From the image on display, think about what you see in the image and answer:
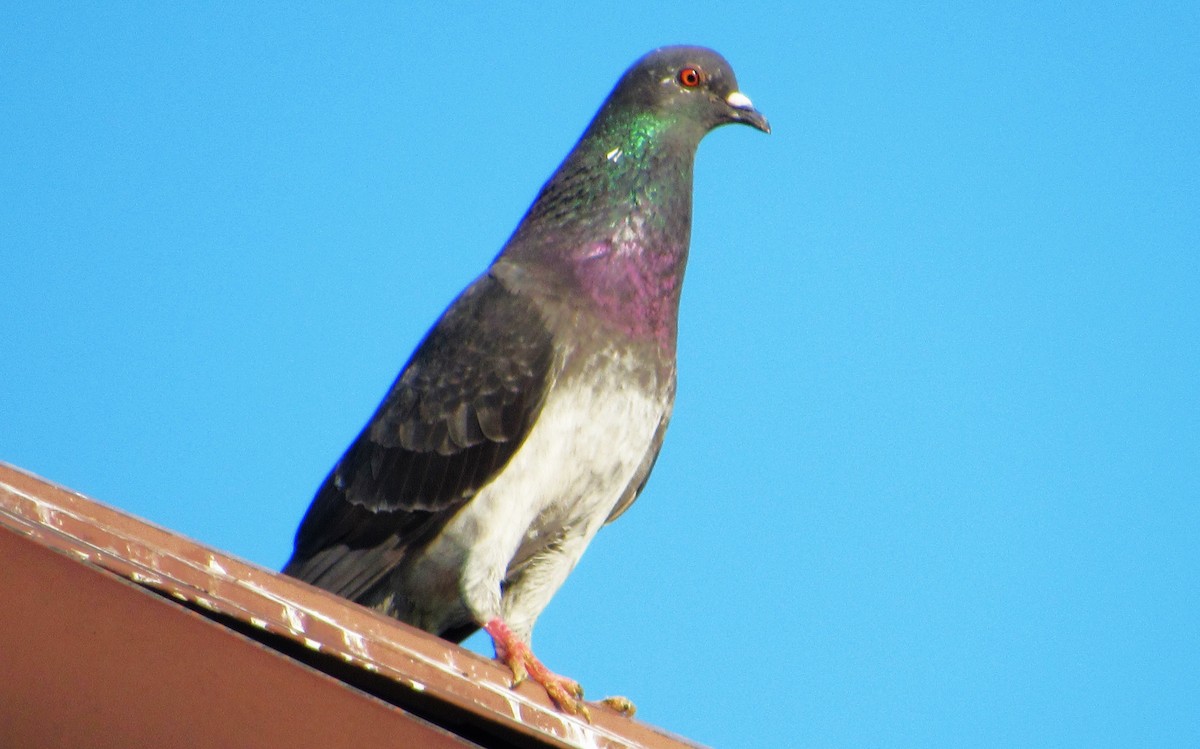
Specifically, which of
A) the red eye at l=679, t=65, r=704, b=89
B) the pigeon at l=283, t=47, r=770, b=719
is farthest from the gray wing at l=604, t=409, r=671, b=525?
the red eye at l=679, t=65, r=704, b=89

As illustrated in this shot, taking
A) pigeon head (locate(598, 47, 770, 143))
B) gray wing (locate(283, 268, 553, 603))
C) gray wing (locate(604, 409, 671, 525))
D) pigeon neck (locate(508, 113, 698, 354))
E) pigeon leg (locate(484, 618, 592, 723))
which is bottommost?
pigeon leg (locate(484, 618, 592, 723))

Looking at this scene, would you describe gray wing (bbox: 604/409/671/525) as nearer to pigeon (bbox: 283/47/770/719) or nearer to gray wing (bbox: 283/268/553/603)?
pigeon (bbox: 283/47/770/719)

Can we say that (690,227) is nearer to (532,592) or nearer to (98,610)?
(532,592)

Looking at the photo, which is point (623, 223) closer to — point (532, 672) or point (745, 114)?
point (745, 114)

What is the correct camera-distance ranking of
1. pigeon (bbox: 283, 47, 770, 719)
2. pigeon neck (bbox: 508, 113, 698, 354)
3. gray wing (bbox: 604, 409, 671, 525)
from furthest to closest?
gray wing (bbox: 604, 409, 671, 525)
pigeon neck (bbox: 508, 113, 698, 354)
pigeon (bbox: 283, 47, 770, 719)

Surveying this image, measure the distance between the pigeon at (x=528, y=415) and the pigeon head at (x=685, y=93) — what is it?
44mm

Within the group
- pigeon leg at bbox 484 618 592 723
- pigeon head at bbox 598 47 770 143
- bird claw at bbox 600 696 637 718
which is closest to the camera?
pigeon leg at bbox 484 618 592 723

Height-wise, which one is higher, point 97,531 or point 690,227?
point 690,227

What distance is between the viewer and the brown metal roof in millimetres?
2652

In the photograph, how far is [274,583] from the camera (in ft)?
9.60

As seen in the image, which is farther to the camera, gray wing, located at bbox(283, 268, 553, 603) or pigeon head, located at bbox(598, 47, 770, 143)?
pigeon head, located at bbox(598, 47, 770, 143)

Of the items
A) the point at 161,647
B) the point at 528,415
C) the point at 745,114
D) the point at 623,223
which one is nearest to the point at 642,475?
the point at 528,415

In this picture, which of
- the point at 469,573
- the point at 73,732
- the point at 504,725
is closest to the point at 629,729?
the point at 504,725

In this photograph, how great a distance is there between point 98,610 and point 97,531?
149 mm
